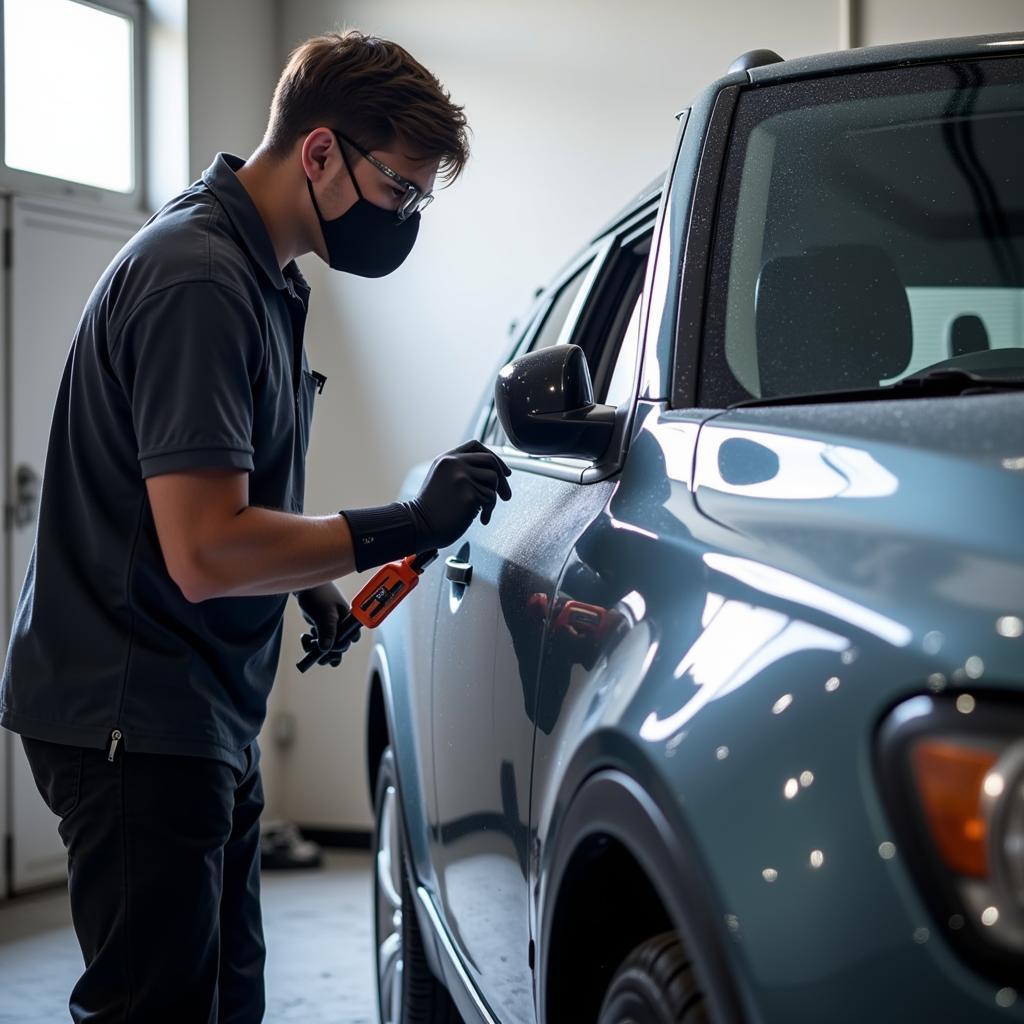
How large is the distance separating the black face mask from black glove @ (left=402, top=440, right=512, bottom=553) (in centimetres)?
34

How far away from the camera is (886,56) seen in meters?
1.78

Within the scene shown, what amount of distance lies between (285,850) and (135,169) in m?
2.58

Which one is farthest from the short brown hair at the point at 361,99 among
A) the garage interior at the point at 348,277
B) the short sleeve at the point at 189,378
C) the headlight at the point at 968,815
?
the garage interior at the point at 348,277

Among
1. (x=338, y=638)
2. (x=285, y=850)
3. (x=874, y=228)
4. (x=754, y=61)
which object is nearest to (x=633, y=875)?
(x=874, y=228)

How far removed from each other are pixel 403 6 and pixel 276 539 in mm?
4384

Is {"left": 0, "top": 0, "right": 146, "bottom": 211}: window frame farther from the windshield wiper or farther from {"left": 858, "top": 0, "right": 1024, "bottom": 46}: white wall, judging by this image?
the windshield wiper

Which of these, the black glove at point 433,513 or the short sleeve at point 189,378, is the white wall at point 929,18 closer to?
the black glove at point 433,513

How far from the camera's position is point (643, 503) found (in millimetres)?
A: 1346

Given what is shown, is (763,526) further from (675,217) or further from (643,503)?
(675,217)

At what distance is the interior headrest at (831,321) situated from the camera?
58.7 inches

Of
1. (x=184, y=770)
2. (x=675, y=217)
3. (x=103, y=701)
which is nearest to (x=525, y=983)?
(x=184, y=770)

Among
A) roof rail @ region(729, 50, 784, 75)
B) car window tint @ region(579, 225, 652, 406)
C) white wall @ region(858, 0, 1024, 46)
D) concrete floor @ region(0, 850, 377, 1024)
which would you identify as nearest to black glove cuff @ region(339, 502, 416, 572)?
car window tint @ region(579, 225, 652, 406)

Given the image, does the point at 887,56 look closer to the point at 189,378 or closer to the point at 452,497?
the point at 452,497

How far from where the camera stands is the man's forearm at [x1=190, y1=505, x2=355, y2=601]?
1.60 m
